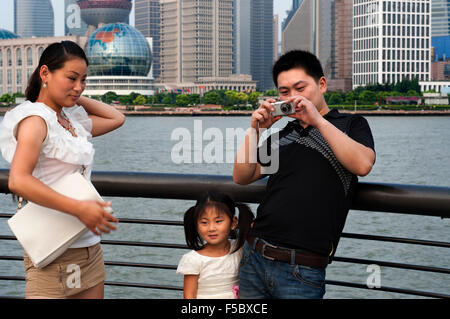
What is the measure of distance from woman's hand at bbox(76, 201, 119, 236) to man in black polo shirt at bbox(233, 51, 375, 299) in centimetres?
59

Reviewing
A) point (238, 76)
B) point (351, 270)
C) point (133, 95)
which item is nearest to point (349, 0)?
point (238, 76)

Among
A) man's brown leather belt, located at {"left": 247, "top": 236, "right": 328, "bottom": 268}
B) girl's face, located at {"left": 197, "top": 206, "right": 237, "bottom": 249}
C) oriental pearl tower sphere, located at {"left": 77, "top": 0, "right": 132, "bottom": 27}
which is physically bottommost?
man's brown leather belt, located at {"left": 247, "top": 236, "right": 328, "bottom": 268}

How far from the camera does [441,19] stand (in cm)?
15512

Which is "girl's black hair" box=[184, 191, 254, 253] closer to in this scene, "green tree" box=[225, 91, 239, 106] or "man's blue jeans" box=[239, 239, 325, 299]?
"man's blue jeans" box=[239, 239, 325, 299]

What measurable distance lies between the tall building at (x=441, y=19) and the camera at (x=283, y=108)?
16278 centimetres

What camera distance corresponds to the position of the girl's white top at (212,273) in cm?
254

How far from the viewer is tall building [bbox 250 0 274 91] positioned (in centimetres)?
16638

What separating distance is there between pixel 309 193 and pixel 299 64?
0.52 m

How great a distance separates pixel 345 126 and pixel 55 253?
3.69 feet

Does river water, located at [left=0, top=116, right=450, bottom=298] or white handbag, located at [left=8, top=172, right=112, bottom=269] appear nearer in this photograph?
white handbag, located at [left=8, top=172, right=112, bottom=269]

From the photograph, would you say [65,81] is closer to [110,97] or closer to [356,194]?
[356,194]

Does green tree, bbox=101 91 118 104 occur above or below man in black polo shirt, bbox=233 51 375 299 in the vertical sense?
above

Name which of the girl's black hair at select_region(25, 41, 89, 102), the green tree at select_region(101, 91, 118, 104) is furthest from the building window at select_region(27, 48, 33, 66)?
the girl's black hair at select_region(25, 41, 89, 102)

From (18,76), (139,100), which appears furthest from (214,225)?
(18,76)
